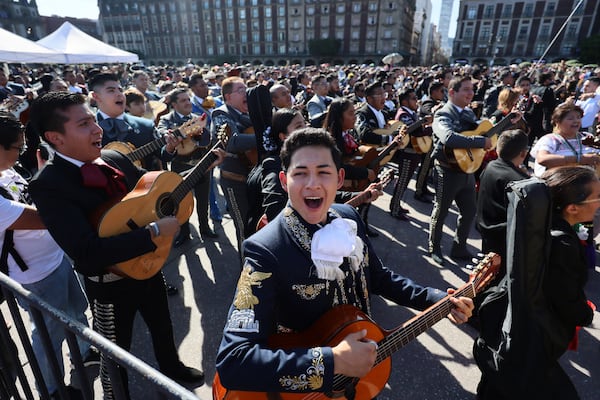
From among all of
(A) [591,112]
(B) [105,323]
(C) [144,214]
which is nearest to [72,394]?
(B) [105,323]

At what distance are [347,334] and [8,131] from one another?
8.01ft

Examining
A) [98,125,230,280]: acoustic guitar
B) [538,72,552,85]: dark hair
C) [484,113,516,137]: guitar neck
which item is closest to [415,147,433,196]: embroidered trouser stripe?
[484,113,516,137]: guitar neck

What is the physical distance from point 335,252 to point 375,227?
4267 millimetres

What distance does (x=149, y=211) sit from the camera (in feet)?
7.54

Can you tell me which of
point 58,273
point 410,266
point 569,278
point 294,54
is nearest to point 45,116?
point 58,273

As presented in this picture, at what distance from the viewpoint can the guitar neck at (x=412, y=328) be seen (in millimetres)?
1739

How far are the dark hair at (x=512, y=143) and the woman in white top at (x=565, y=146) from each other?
0.95 meters

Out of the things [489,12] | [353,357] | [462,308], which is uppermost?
[489,12]

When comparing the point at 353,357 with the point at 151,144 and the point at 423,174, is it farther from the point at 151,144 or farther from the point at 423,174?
the point at 423,174

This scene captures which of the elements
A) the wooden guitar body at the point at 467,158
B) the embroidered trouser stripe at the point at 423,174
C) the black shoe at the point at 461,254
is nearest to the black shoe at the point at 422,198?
the embroidered trouser stripe at the point at 423,174

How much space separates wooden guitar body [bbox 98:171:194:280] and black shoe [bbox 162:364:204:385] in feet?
3.27

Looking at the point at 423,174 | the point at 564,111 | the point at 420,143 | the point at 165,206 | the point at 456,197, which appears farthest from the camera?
the point at 423,174

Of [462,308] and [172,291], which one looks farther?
[172,291]

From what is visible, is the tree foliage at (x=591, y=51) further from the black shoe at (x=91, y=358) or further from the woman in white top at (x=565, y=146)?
the black shoe at (x=91, y=358)
